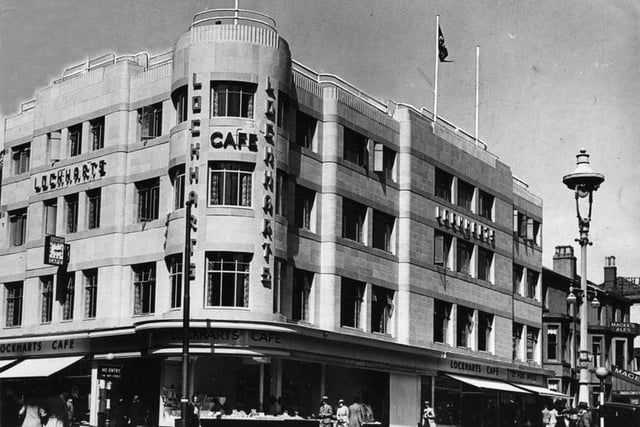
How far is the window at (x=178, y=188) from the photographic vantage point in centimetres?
4103

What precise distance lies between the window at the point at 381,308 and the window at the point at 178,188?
34.3 ft

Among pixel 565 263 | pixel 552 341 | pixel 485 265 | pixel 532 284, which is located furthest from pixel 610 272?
pixel 485 265

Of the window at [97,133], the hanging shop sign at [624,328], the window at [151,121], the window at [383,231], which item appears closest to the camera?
the window at [151,121]

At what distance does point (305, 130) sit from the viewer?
4450cm

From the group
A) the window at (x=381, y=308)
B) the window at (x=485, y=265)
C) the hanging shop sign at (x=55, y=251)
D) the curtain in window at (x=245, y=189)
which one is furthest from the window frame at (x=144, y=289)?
the window at (x=485, y=265)

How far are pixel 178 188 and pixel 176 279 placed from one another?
3.54 meters

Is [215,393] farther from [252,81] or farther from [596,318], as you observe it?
[596,318]

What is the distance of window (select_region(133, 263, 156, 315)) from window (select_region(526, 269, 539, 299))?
91.0ft

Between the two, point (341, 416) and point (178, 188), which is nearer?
point (341, 416)

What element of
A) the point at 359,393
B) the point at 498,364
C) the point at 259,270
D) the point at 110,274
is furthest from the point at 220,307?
the point at 498,364

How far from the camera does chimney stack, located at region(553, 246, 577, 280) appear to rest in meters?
81.2

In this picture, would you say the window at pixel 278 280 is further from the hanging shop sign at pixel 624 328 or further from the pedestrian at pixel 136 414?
the hanging shop sign at pixel 624 328

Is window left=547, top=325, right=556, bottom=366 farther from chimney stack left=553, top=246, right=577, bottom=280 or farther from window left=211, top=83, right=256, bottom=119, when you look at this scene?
window left=211, top=83, right=256, bottom=119

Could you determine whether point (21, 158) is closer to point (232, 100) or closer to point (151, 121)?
point (151, 121)
